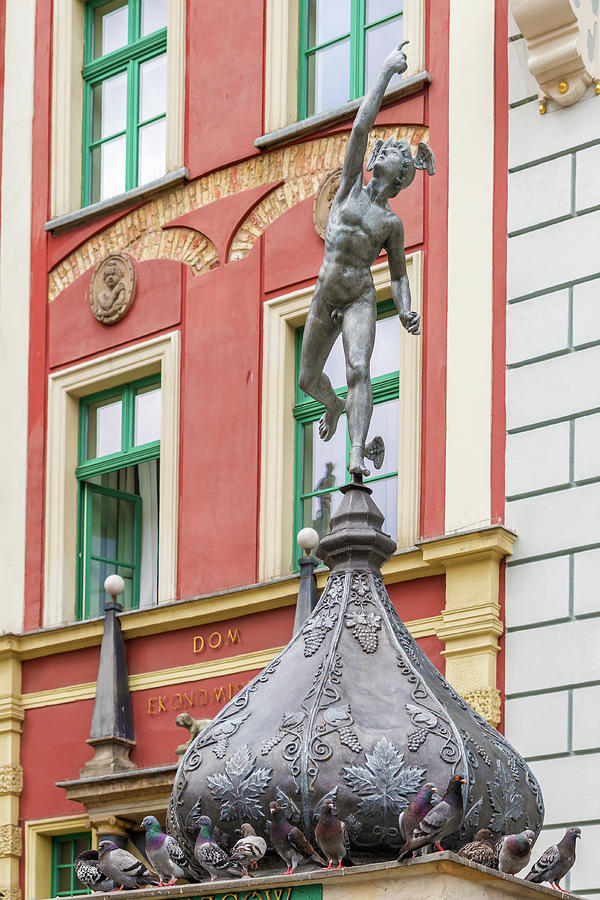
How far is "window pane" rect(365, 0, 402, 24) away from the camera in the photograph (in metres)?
15.9

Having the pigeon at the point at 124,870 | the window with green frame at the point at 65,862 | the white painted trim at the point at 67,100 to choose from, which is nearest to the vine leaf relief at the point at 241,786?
the pigeon at the point at 124,870

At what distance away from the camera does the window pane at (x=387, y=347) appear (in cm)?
1520

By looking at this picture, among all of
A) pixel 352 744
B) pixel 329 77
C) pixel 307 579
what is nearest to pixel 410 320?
pixel 352 744

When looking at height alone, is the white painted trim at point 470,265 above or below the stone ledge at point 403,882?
above

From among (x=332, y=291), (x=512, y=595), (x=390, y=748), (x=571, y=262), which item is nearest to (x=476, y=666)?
(x=512, y=595)

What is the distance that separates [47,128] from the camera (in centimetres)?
1811

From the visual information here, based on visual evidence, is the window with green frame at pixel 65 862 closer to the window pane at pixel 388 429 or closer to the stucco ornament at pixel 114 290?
the window pane at pixel 388 429

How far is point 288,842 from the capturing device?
575cm

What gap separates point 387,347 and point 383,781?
970cm

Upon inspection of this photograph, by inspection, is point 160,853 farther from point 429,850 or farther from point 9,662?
point 9,662

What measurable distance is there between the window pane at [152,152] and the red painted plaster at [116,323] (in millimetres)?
969

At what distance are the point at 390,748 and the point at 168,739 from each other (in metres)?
9.82

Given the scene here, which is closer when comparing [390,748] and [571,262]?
[390,748]

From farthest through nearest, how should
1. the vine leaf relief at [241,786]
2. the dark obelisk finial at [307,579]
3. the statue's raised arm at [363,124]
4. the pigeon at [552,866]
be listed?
the dark obelisk finial at [307,579] < the statue's raised arm at [363,124] < the pigeon at [552,866] < the vine leaf relief at [241,786]
